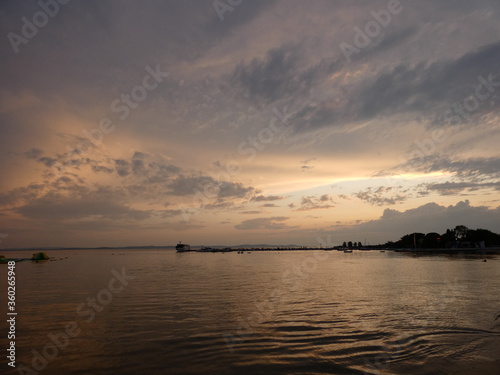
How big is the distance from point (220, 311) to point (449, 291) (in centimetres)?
2478

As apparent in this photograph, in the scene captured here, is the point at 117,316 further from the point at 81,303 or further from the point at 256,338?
the point at 256,338

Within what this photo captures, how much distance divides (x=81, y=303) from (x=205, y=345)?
687 inches

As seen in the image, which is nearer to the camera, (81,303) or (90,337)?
(90,337)

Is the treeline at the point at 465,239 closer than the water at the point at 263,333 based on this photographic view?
No

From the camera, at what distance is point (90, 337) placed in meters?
17.5

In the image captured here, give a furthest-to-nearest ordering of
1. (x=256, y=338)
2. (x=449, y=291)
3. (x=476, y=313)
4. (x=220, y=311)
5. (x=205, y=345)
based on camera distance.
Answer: (x=449, y=291), (x=220, y=311), (x=476, y=313), (x=256, y=338), (x=205, y=345)

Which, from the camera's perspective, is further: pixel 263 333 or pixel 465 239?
pixel 465 239

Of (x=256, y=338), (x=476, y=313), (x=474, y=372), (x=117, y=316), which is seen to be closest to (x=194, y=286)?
(x=117, y=316)

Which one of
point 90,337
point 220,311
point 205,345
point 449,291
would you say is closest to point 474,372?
point 205,345

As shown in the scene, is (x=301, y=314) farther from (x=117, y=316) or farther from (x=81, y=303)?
(x=81, y=303)

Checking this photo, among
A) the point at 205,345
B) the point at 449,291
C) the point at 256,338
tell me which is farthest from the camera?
the point at 449,291

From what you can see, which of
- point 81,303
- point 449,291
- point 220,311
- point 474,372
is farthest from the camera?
point 449,291

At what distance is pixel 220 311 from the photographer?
2367cm

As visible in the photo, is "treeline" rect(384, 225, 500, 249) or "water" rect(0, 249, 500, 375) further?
"treeline" rect(384, 225, 500, 249)
